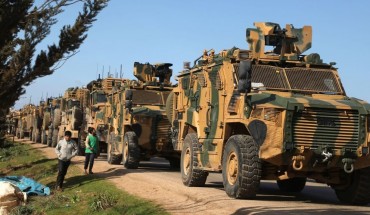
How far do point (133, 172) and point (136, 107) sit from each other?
108 inches

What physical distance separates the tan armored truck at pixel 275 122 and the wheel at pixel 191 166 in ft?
0.07

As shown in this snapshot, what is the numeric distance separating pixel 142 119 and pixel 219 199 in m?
8.20

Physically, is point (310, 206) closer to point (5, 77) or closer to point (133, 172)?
point (5, 77)

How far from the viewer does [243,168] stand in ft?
35.7

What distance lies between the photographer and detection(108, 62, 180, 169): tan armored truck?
1911 cm

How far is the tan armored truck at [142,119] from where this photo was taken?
19.1 m

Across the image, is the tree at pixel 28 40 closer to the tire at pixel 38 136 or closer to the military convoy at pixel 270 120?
the military convoy at pixel 270 120

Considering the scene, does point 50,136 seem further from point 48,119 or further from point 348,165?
point 348,165

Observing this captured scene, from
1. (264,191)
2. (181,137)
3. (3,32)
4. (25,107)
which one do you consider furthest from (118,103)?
(25,107)

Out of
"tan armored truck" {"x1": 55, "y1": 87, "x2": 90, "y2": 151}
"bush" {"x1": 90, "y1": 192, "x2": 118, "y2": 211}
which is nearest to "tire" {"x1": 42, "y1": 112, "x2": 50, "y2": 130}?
"tan armored truck" {"x1": 55, "y1": 87, "x2": 90, "y2": 151}

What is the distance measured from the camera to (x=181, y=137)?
15305 mm

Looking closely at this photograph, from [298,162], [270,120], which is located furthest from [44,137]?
[298,162]

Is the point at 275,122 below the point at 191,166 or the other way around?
the other way around

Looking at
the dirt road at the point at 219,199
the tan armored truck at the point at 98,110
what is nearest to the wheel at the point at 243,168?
the dirt road at the point at 219,199
